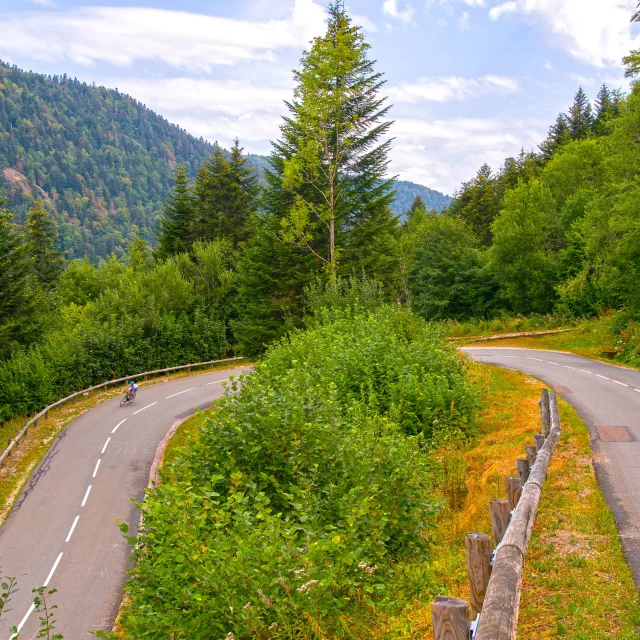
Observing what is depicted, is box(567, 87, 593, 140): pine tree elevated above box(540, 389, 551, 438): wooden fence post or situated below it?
above

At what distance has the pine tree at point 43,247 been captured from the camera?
52.8 meters

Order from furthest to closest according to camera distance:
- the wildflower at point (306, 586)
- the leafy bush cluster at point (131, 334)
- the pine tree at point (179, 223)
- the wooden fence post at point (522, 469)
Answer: the pine tree at point (179, 223) → the leafy bush cluster at point (131, 334) → the wooden fence post at point (522, 469) → the wildflower at point (306, 586)

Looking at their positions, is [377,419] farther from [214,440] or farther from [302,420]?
[214,440]

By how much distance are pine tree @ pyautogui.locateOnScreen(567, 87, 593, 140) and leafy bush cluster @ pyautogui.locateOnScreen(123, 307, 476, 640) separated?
5809 centimetres

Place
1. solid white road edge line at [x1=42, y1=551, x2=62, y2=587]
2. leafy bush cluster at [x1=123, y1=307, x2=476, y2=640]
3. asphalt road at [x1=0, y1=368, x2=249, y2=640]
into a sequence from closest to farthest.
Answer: leafy bush cluster at [x1=123, y1=307, x2=476, y2=640], asphalt road at [x1=0, y1=368, x2=249, y2=640], solid white road edge line at [x1=42, y1=551, x2=62, y2=587]

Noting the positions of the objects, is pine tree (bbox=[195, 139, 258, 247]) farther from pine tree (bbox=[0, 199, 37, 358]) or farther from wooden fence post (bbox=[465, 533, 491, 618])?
wooden fence post (bbox=[465, 533, 491, 618])

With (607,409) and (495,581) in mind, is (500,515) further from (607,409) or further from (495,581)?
(607,409)

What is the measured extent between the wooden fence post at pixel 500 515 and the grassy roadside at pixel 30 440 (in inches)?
725

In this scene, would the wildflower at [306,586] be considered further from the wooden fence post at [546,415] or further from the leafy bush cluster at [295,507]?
the wooden fence post at [546,415]

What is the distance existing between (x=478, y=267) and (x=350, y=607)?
40.0m

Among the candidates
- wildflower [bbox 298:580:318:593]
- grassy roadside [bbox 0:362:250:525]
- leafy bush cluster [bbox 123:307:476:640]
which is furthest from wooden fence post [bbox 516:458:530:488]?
grassy roadside [bbox 0:362:250:525]

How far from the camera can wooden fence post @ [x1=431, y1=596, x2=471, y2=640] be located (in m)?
2.92

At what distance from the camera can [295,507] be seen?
256 inches

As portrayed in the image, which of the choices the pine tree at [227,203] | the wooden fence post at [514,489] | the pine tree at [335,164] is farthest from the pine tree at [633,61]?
the pine tree at [227,203]
